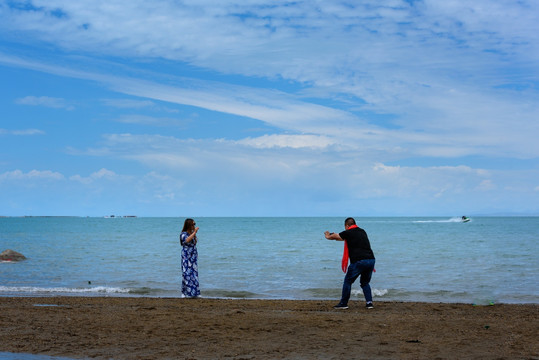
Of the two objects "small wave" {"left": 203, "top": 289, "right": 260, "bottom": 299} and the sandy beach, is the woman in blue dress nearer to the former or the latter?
the sandy beach

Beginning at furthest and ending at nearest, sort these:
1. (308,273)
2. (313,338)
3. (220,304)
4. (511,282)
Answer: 1. (308,273)
2. (511,282)
3. (220,304)
4. (313,338)

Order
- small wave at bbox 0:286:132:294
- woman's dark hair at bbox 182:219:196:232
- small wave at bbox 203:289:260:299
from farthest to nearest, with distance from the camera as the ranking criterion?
small wave at bbox 0:286:132:294 → small wave at bbox 203:289:260:299 → woman's dark hair at bbox 182:219:196:232

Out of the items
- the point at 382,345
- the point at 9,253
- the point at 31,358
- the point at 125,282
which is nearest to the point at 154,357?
the point at 31,358

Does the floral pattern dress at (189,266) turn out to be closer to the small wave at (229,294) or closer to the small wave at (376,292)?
the small wave at (229,294)

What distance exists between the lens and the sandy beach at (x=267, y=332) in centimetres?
755

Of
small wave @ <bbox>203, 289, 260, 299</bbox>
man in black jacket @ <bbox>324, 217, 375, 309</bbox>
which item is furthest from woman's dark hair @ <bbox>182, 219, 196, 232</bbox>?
man in black jacket @ <bbox>324, 217, 375, 309</bbox>

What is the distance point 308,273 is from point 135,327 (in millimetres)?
14385

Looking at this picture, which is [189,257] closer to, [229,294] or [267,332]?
[229,294]

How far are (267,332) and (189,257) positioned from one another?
555 cm

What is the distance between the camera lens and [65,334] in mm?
8773

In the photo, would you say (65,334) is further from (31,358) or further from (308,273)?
(308,273)

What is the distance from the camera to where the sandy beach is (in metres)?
7.55

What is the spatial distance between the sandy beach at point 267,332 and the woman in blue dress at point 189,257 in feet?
5.97

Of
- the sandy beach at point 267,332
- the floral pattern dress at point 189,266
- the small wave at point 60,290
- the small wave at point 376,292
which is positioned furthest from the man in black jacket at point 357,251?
the small wave at point 60,290
